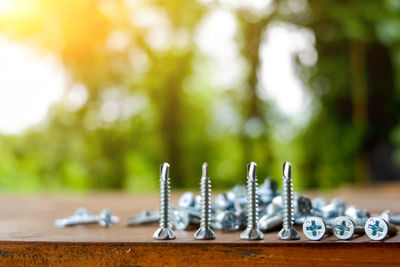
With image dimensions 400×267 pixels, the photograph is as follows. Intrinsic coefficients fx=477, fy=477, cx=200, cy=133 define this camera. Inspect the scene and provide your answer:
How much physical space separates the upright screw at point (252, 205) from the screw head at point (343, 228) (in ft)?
0.40

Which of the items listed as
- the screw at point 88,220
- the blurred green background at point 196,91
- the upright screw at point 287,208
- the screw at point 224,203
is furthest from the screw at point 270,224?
the blurred green background at point 196,91

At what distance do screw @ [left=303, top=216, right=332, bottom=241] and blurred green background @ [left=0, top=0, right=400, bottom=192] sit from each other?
21.2 ft

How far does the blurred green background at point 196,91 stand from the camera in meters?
7.35

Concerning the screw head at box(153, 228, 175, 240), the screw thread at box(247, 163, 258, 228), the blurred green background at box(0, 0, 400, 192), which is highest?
the blurred green background at box(0, 0, 400, 192)

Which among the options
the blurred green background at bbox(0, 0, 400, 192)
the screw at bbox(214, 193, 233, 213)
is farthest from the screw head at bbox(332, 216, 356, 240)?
the blurred green background at bbox(0, 0, 400, 192)

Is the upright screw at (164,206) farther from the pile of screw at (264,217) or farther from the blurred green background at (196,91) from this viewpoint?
the blurred green background at (196,91)

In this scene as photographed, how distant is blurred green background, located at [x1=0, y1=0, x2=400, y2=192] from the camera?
24.1 feet

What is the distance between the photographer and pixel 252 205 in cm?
78

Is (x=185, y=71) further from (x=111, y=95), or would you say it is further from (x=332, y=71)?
(x=332, y=71)

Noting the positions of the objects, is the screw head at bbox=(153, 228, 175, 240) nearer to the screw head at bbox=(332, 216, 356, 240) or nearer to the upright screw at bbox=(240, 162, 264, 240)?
the upright screw at bbox=(240, 162, 264, 240)

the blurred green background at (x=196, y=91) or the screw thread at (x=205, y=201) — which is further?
the blurred green background at (x=196, y=91)

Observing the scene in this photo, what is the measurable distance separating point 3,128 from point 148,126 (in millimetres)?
2446

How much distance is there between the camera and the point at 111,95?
805cm

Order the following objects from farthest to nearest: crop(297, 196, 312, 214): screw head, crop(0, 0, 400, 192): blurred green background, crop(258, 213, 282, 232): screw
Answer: crop(0, 0, 400, 192): blurred green background, crop(297, 196, 312, 214): screw head, crop(258, 213, 282, 232): screw
